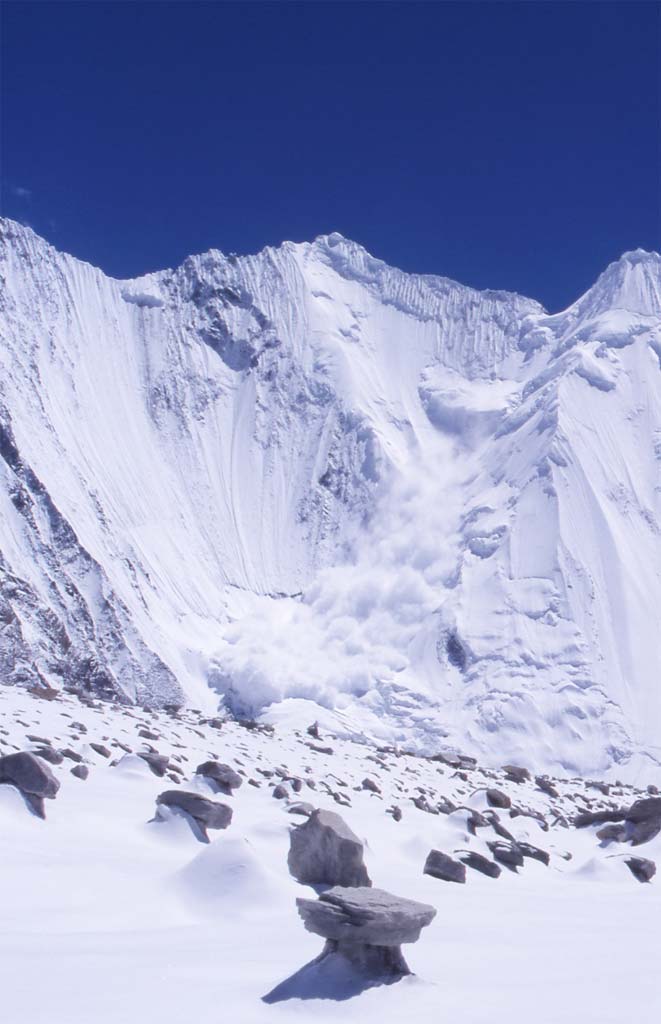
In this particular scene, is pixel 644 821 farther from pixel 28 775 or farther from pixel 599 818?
pixel 28 775

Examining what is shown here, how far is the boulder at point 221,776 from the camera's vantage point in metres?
11.8

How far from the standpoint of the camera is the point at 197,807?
30.0 ft

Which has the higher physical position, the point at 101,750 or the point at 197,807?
the point at 101,750

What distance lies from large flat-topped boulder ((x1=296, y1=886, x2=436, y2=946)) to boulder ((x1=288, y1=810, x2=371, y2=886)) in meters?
2.38

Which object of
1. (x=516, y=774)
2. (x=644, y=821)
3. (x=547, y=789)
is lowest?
(x=644, y=821)

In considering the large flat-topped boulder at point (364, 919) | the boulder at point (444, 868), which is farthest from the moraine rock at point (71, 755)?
the large flat-topped boulder at point (364, 919)

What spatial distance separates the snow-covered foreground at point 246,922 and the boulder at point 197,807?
18 centimetres

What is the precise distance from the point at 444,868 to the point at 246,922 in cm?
357

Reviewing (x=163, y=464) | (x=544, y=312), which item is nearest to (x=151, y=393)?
(x=163, y=464)

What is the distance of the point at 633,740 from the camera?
5641 cm

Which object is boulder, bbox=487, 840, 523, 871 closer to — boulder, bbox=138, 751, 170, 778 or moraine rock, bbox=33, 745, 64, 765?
boulder, bbox=138, 751, 170, 778

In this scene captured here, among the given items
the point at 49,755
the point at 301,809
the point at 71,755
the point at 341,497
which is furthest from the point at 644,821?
the point at 341,497

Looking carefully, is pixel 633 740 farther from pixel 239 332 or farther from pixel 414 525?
pixel 239 332

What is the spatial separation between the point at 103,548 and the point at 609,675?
33523 millimetres
